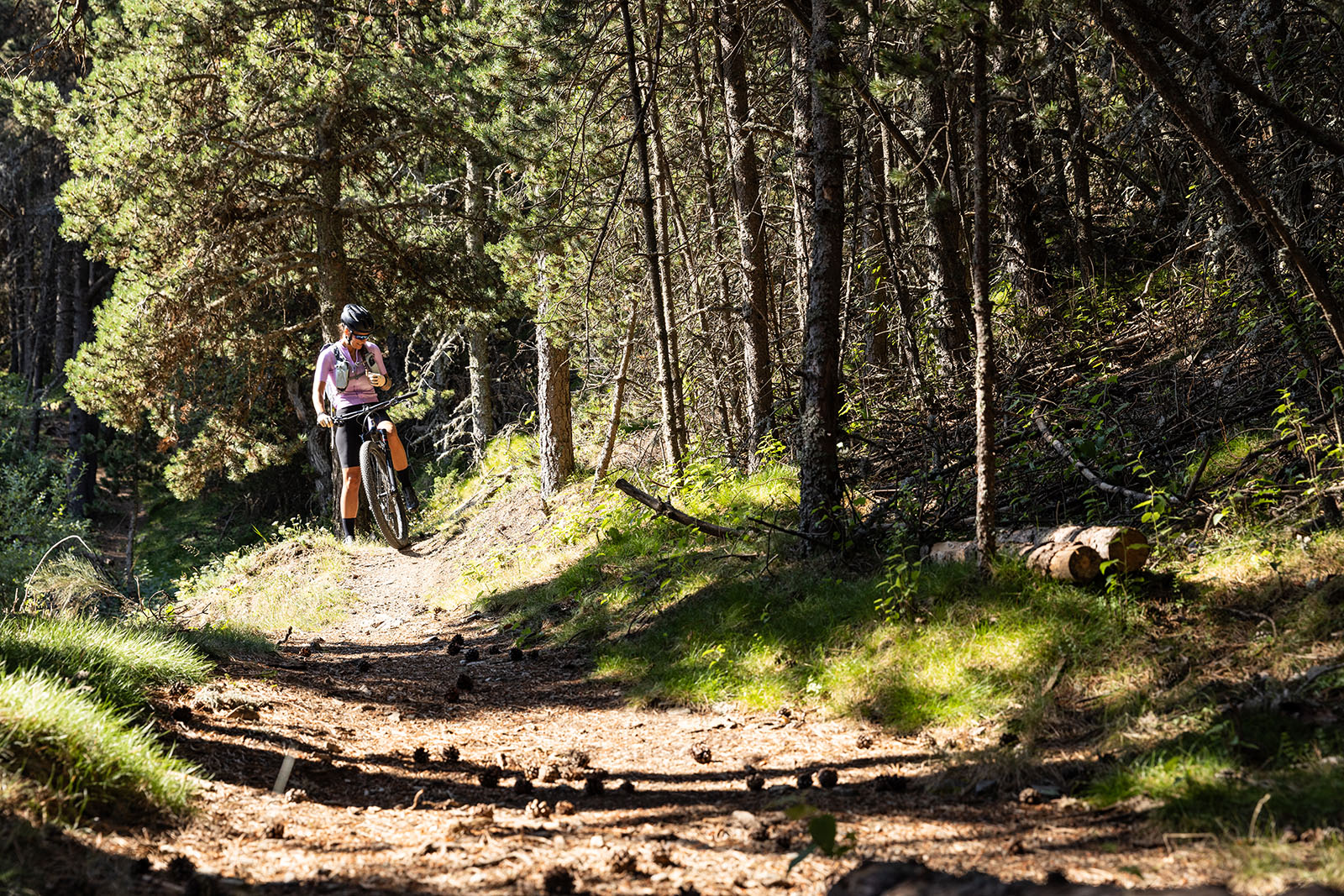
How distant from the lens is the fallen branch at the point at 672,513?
6.85 metres

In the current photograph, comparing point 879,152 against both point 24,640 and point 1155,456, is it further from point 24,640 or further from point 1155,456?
point 24,640

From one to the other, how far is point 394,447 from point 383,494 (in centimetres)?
66

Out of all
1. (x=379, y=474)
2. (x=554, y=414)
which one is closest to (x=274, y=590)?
(x=379, y=474)

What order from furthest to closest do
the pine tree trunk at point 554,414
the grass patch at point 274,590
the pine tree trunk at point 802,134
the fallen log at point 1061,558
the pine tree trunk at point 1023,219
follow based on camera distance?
the pine tree trunk at point 554,414 → the grass patch at point 274,590 → the pine tree trunk at point 1023,219 → the pine tree trunk at point 802,134 → the fallen log at point 1061,558

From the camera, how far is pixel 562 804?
3.52m

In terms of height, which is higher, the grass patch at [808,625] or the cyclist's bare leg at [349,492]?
the cyclist's bare leg at [349,492]

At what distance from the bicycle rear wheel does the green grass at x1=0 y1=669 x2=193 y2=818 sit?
5.92 m

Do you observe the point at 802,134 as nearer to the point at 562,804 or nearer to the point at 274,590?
the point at 562,804

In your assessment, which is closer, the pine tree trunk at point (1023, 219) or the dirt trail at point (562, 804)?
the dirt trail at point (562, 804)

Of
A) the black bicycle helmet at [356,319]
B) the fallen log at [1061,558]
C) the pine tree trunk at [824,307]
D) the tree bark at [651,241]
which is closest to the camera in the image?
the fallen log at [1061,558]

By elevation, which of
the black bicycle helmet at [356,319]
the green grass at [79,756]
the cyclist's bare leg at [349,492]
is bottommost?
the green grass at [79,756]

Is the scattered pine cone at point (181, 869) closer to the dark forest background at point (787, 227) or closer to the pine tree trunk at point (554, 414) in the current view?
the dark forest background at point (787, 227)

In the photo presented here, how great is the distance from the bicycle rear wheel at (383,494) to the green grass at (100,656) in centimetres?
423

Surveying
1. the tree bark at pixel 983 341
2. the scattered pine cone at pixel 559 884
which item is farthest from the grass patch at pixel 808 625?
the scattered pine cone at pixel 559 884
